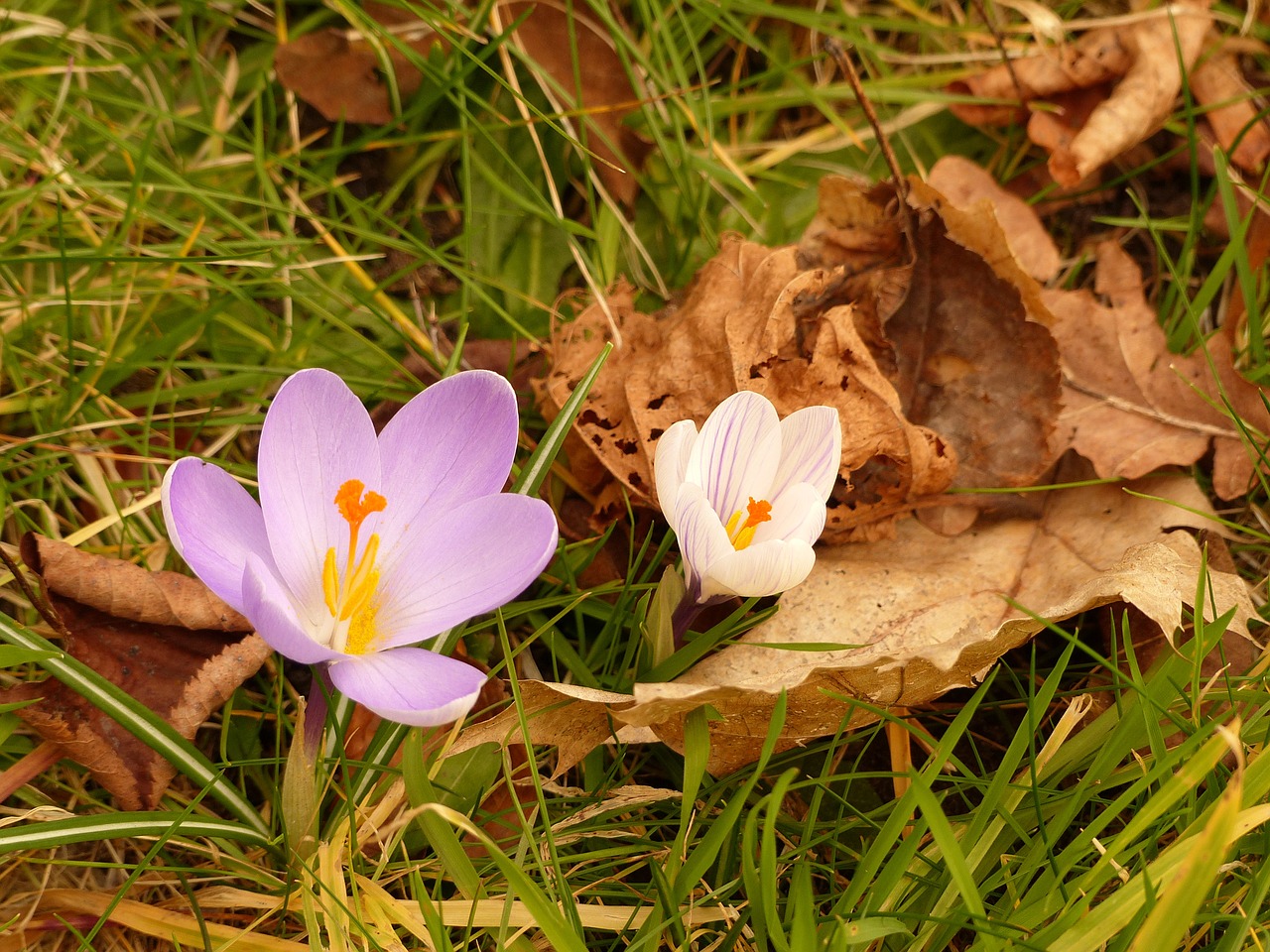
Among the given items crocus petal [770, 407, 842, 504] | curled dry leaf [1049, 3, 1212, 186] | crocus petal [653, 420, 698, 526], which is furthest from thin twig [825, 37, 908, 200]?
crocus petal [653, 420, 698, 526]

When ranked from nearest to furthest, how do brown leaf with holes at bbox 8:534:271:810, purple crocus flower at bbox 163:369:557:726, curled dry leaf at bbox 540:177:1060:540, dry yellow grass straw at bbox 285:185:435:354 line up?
purple crocus flower at bbox 163:369:557:726 < brown leaf with holes at bbox 8:534:271:810 < curled dry leaf at bbox 540:177:1060:540 < dry yellow grass straw at bbox 285:185:435:354

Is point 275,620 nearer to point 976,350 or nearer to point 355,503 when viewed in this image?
point 355,503

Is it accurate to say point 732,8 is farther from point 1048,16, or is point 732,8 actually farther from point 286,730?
point 286,730

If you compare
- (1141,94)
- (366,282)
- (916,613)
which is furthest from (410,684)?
(1141,94)

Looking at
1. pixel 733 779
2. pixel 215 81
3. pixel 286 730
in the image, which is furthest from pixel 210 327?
pixel 733 779

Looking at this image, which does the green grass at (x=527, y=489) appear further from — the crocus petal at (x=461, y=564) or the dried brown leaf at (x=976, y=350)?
the dried brown leaf at (x=976, y=350)

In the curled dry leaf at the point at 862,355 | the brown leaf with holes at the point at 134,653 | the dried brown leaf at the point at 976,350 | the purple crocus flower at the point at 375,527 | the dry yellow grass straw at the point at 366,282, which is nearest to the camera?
the purple crocus flower at the point at 375,527

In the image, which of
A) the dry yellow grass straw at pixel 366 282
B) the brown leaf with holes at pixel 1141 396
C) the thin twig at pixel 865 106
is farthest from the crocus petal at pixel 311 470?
the brown leaf with holes at pixel 1141 396

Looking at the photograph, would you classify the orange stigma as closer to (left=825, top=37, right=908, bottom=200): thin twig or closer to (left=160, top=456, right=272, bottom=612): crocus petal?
(left=160, top=456, right=272, bottom=612): crocus petal
